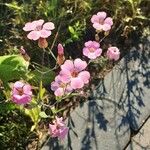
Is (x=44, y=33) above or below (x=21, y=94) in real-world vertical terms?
above

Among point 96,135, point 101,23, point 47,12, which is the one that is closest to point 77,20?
point 47,12

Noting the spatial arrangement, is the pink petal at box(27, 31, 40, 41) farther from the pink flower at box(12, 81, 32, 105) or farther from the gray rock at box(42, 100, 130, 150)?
the gray rock at box(42, 100, 130, 150)

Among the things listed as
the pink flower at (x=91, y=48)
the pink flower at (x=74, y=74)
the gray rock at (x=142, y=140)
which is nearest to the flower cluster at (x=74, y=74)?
the pink flower at (x=74, y=74)

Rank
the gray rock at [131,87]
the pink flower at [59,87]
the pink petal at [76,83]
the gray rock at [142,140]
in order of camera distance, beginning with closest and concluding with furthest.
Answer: the pink petal at [76,83] → the pink flower at [59,87] → the gray rock at [142,140] → the gray rock at [131,87]

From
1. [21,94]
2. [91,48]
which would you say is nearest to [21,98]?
[21,94]

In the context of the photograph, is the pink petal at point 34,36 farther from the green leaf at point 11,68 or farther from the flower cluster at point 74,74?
the green leaf at point 11,68

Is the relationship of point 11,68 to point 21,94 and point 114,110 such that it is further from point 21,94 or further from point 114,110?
point 114,110

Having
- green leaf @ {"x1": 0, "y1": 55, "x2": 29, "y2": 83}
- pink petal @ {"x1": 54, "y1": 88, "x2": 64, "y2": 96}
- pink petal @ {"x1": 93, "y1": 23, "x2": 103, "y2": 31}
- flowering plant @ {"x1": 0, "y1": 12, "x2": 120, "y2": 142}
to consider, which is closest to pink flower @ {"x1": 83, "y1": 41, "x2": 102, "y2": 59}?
flowering plant @ {"x1": 0, "y1": 12, "x2": 120, "y2": 142}
